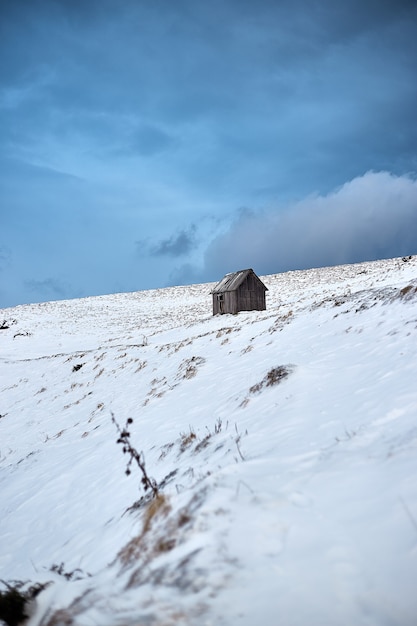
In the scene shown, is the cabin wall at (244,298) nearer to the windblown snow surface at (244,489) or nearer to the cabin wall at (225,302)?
the cabin wall at (225,302)

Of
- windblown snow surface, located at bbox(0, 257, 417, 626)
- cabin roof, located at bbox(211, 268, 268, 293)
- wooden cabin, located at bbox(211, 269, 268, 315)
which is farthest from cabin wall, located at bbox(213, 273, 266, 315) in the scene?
windblown snow surface, located at bbox(0, 257, 417, 626)

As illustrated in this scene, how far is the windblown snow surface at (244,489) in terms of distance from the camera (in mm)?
→ 2225

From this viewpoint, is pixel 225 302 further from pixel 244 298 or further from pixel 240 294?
pixel 244 298

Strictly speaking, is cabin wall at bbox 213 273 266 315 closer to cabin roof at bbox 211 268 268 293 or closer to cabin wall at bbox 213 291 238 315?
cabin wall at bbox 213 291 238 315

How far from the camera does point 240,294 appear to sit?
33438mm

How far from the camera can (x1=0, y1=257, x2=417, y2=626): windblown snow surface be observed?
7.30ft

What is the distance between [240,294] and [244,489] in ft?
100

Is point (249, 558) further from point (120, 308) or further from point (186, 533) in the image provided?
point (120, 308)

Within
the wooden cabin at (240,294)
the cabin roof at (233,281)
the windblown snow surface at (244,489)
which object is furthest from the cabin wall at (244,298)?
the windblown snow surface at (244,489)

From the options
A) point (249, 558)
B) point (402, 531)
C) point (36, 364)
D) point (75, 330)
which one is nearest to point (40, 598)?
point (249, 558)

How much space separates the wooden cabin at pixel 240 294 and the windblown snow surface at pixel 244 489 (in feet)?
69.2

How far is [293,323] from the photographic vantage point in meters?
11.9

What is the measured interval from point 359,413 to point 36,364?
21.3 metres

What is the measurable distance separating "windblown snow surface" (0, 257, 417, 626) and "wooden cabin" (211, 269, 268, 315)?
69.2 ft
